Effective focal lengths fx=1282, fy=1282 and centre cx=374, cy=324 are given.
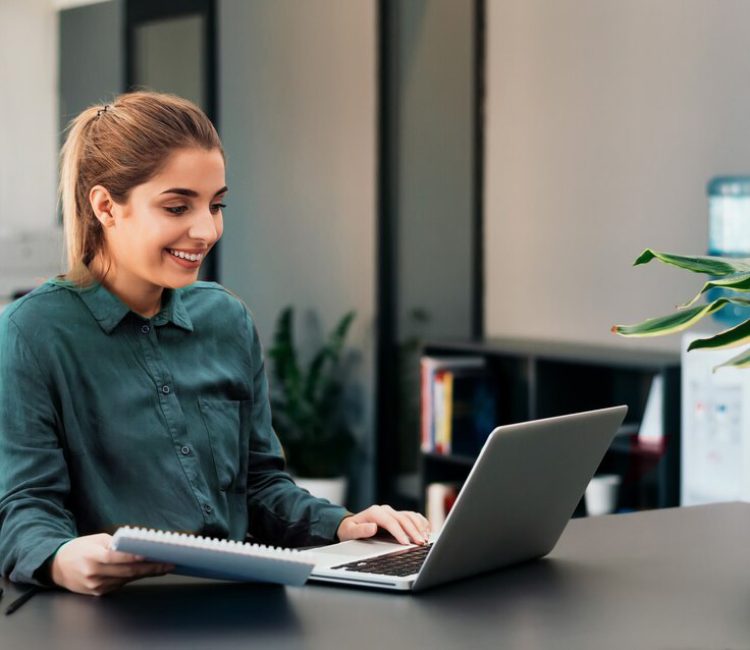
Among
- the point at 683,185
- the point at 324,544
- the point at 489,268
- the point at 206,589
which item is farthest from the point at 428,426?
the point at 206,589

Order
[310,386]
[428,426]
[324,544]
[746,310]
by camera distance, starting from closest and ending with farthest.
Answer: [324,544] → [746,310] → [428,426] → [310,386]

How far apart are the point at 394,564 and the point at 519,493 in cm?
18

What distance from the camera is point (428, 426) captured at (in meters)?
4.52

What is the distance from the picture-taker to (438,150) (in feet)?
15.8

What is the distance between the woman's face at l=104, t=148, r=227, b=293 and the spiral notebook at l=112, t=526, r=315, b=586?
18.7 inches

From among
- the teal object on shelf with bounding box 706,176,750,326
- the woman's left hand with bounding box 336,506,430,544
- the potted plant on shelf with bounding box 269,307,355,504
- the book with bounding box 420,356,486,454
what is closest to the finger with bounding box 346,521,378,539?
the woman's left hand with bounding box 336,506,430,544

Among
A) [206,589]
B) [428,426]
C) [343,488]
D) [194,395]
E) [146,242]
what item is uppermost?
[146,242]

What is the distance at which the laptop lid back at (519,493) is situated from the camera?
140cm

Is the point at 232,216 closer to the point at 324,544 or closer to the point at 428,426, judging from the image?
the point at 428,426

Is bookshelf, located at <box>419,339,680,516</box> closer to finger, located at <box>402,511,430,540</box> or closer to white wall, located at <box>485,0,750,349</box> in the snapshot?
white wall, located at <box>485,0,750,349</box>

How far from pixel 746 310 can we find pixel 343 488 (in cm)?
196

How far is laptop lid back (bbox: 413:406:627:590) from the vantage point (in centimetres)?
140

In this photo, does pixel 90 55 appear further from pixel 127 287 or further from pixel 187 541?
pixel 187 541

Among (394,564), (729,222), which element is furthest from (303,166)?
(394,564)
